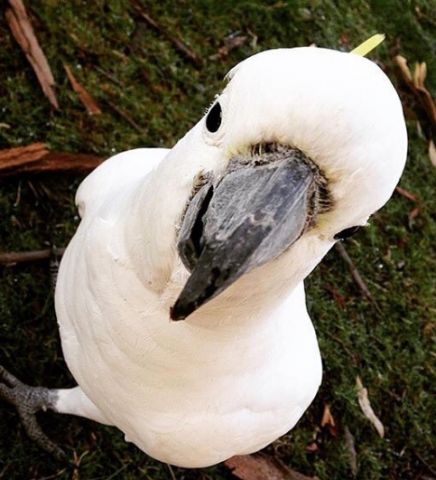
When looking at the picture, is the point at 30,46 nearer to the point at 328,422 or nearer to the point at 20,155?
the point at 20,155

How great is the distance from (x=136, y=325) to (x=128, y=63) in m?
1.81

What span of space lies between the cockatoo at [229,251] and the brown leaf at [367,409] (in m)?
0.99

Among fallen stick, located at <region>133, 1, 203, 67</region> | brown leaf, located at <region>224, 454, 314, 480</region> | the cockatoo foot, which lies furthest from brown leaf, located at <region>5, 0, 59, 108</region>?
brown leaf, located at <region>224, 454, 314, 480</region>

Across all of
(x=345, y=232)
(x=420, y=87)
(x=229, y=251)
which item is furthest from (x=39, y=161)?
(x=420, y=87)

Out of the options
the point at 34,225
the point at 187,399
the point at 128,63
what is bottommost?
the point at 34,225

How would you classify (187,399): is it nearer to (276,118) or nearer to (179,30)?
(276,118)

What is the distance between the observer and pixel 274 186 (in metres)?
1.04

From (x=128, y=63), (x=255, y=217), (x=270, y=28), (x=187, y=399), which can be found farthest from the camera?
(x=270, y=28)

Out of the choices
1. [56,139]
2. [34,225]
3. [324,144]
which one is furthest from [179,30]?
[324,144]

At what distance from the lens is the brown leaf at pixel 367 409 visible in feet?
9.07

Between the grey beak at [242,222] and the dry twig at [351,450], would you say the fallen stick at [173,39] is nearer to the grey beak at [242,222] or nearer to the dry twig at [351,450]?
the dry twig at [351,450]

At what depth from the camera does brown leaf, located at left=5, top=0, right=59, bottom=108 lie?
2670 millimetres

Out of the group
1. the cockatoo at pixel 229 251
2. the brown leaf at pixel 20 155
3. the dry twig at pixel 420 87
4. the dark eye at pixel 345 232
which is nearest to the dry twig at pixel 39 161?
the brown leaf at pixel 20 155

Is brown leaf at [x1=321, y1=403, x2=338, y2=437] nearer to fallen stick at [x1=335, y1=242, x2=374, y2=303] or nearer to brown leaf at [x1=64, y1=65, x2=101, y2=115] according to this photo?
fallen stick at [x1=335, y1=242, x2=374, y2=303]
